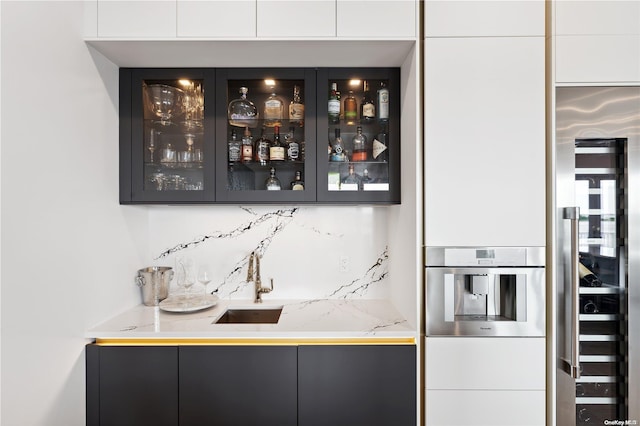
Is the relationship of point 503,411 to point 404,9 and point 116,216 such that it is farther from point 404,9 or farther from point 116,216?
point 116,216

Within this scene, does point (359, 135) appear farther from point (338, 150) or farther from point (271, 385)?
point (271, 385)

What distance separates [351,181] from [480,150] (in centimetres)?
64

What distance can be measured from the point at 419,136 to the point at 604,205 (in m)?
0.85

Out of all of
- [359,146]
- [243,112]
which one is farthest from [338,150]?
[243,112]

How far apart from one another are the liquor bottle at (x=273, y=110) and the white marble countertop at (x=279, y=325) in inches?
40.5

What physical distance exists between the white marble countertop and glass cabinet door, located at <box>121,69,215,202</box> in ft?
1.99

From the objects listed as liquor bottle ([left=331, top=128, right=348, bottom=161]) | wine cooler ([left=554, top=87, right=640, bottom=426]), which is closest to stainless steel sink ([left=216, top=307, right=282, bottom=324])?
liquor bottle ([left=331, top=128, right=348, bottom=161])

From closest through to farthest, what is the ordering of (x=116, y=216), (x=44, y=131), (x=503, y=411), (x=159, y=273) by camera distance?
(x=44, y=131)
(x=503, y=411)
(x=116, y=216)
(x=159, y=273)

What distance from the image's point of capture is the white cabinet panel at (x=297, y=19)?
1684mm

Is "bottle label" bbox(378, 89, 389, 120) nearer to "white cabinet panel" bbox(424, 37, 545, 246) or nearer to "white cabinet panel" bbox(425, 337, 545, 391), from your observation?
"white cabinet panel" bbox(424, 37, 545, 246)

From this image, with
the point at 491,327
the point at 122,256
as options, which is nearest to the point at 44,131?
the point at 122,256

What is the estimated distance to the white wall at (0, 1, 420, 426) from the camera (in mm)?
1308

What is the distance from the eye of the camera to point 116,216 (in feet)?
6.41

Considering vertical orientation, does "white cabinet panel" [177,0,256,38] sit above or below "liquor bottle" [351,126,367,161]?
above
